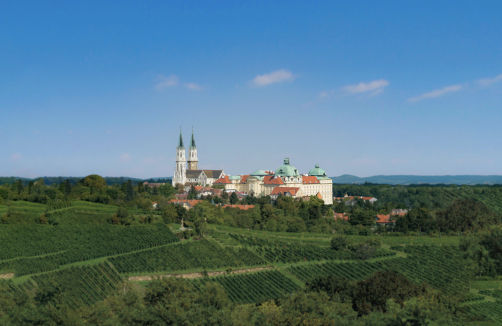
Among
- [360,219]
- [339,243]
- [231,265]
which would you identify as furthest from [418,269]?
[360,219]

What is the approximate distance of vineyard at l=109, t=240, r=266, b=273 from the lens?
41.5 metres

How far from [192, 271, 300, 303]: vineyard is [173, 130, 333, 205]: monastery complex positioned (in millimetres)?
54943

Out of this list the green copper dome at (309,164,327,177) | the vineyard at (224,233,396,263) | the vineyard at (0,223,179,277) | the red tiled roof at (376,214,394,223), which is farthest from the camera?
the green copper dome at (309,164,327,177)

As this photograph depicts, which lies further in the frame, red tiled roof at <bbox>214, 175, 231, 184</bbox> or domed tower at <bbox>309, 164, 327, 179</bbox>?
red tiled roof at <bbox>214, 175, 231, 184</bbox>

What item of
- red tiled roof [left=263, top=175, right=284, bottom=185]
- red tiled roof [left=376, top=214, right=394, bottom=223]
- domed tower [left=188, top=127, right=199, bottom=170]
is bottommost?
red tiled roof [left=376, top=214, right=394, bottom=223]

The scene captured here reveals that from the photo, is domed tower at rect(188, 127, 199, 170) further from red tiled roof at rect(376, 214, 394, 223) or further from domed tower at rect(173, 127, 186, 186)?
red tiled roof at rect(376, 214, 394, 223)

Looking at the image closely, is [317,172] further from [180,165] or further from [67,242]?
[67,242]

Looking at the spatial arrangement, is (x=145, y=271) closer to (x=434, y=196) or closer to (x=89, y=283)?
(x=89, y=283)

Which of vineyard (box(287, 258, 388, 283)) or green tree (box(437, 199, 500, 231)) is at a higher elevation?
green tree (box(437, 199, 500, 231))

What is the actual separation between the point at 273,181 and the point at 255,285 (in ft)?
217

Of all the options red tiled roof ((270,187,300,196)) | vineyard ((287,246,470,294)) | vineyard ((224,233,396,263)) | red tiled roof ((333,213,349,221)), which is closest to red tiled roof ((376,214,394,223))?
red tiled roof ((333,213,349,221))

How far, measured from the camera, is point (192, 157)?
A: 133 meters

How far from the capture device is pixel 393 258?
Answer: 167ft

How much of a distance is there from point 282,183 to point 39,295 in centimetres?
7777
